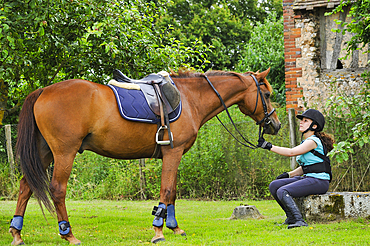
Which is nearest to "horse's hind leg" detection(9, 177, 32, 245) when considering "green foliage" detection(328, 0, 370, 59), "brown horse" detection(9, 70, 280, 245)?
"brown horse" detection(9, 70, 280, 245)

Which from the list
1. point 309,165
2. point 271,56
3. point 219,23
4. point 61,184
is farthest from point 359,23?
point 219,23

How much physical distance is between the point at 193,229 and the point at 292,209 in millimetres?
1518

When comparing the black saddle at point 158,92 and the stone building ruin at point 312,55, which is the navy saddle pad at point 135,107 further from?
the stone building ruin at point 312,55

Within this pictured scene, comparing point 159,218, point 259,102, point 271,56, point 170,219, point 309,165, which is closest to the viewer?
point 159,218

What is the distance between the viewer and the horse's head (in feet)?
19.0

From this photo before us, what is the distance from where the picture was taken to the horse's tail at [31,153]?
4699 mm

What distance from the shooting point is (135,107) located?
4.95 metres

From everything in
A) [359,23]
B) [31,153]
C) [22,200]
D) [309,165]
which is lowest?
[22,200]

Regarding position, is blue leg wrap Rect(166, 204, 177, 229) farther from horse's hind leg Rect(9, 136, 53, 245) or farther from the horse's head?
the horse's head

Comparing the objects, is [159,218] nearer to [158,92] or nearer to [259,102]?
[158,92]

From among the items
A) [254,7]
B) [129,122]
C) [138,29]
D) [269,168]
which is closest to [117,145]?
[129,122]

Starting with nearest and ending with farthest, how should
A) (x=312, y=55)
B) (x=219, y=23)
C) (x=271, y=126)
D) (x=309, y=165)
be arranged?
(x=309, y=165) < (x=271, y=126) < (x=312, y=55) < (x=219, y=23)

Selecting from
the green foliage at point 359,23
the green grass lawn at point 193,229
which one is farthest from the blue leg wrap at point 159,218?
the green foliage at point 359,23

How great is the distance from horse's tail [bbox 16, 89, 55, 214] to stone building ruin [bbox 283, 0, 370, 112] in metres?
9.07
